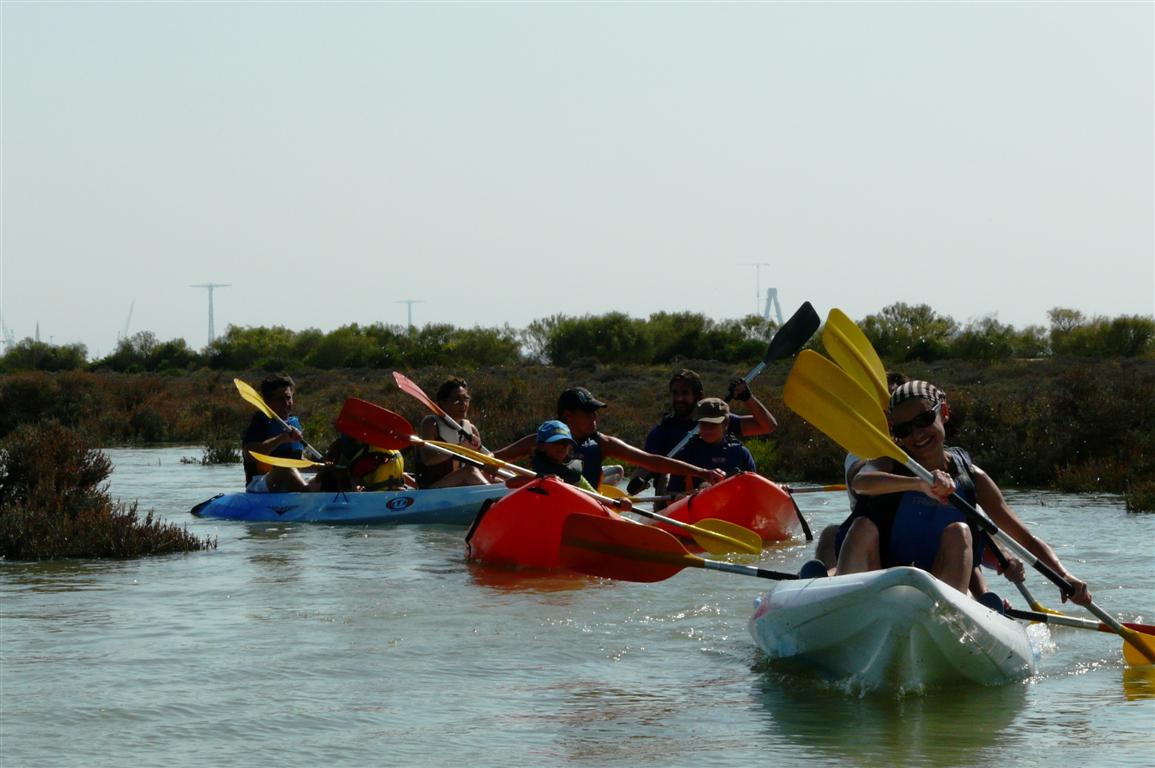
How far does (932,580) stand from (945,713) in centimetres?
57

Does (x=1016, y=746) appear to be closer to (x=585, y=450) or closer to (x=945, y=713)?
(x=945, y=713)

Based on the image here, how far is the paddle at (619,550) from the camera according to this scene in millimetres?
7016

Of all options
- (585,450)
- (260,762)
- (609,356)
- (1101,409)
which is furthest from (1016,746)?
(609,356)

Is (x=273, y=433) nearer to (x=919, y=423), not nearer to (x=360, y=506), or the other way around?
(x=360, y=506)

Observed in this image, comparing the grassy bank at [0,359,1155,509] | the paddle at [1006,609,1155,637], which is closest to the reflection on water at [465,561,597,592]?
the paddle at [1006,609,1155,637]

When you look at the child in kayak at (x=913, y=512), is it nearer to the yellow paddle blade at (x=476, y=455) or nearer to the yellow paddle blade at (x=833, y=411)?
the yellow paddle blade at (x=833, y=411)

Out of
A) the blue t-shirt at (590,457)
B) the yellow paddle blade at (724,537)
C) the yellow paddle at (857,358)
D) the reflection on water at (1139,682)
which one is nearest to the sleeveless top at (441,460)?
the blue t-shirt at (590,457)

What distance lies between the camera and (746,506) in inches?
394

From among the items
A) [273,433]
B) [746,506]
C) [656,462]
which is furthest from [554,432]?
[273,433]

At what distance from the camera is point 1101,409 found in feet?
48.7

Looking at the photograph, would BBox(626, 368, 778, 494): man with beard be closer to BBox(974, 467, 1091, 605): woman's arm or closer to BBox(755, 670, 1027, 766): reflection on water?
BBox(974, 467, 1091, 605): woman's arm

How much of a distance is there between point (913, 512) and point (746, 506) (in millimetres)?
4190

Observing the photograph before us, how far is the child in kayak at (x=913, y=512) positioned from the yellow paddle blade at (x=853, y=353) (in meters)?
0.38

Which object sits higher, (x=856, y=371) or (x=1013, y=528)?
(x=856, y=371)
